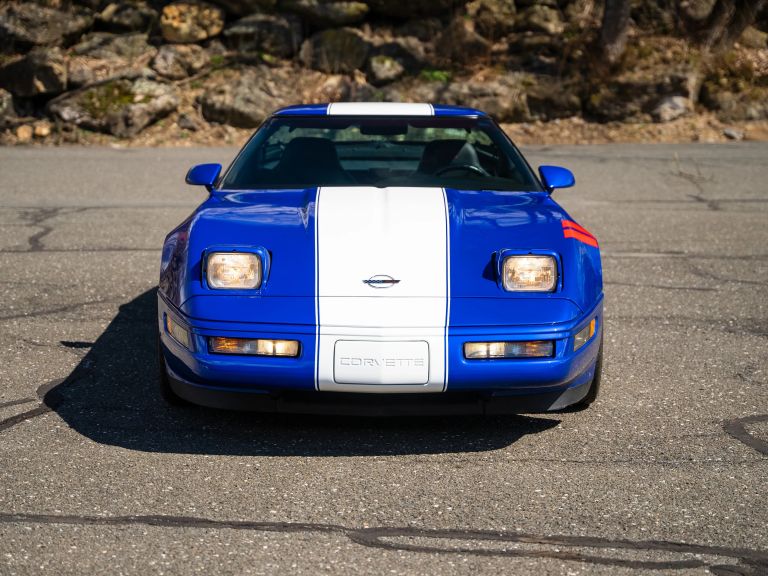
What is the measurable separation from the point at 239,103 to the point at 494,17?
5.17m

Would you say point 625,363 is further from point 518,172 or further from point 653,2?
point 653,2

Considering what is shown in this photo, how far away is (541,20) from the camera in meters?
18.8

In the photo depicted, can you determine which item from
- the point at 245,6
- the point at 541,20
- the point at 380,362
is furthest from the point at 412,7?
the point at 380,362

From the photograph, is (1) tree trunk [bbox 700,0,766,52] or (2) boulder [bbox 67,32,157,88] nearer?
(2) boulder [bbox 67,32,157,88]

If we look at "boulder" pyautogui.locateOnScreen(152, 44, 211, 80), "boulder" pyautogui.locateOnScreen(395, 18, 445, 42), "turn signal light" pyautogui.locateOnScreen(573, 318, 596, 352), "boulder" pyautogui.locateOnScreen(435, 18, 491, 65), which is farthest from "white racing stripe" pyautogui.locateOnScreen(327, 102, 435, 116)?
"boulder" pyautogui.locateOnScreen(395, 18, 445, 42)

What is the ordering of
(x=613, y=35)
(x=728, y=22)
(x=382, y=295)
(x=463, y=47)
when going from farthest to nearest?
1. (x=728, y=22)
2. (x=463, y=47)
3. (x=613, y=35)
4. (x=382, y=295)

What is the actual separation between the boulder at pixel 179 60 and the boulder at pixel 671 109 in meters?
7.58

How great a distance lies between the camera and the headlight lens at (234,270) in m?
4.02

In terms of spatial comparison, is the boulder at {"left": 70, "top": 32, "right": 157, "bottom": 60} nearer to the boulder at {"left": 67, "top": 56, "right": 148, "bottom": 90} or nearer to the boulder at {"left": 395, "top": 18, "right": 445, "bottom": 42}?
the boulder at {"left": 67, "top": 56, "right": 148, "bottom": 90}

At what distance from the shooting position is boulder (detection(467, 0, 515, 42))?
61.5ft

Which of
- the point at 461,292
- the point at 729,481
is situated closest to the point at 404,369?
the point at 461,292

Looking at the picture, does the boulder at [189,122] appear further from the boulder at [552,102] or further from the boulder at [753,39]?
the boulder at [753,39]

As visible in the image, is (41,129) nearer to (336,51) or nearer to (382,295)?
(336,51)

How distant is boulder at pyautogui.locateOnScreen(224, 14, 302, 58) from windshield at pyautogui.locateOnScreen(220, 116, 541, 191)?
1310cm
